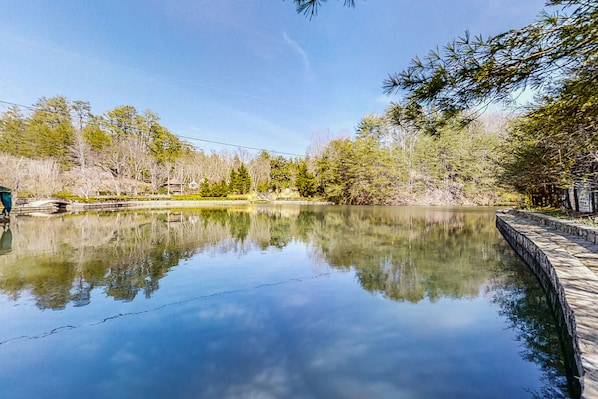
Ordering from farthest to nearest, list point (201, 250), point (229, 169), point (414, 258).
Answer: point (229, 169) → point (201, 250) → point (414, 258)

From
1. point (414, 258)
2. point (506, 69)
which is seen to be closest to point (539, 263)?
point (414, 258)

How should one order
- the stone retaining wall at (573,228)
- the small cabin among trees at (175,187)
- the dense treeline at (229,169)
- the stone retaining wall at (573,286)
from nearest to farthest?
the stone retaining wall at (573,286)
the stone retaining wall at (573,228)
the dense treeline at (229,169)
the small cabin among trees at (175,187)

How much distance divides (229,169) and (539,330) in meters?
36.8

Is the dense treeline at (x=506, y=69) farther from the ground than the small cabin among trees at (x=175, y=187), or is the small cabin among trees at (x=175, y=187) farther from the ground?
the small cabin among trees at (x=175, y=187)

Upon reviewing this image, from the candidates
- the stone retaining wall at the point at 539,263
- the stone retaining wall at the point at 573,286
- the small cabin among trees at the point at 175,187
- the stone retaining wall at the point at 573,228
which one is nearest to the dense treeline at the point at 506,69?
the stone retaining wall at the point at 573,286

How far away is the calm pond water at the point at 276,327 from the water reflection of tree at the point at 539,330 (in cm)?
2

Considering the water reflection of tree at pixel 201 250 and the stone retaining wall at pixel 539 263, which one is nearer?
the stone retaining wall at pixel 539 263

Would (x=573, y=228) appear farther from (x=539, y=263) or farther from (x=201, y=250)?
(x=201, y=250)

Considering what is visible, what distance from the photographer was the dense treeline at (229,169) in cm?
2381

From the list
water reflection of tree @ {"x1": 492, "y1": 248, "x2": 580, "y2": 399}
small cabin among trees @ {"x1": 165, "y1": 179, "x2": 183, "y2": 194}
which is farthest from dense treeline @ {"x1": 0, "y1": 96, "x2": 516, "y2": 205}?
water reflection of tree @ {"x1": 492, "y1": 248, "x2": 580, "y2": 399}

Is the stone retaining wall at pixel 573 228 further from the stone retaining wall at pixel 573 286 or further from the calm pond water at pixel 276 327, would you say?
the calm pond water at pixel 276 327

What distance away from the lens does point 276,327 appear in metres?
2.89

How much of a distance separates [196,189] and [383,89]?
3571 cm

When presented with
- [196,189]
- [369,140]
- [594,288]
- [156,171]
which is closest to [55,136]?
[156,171]
